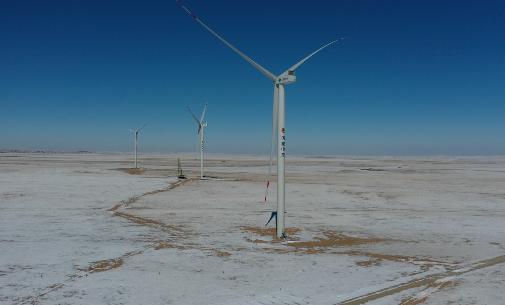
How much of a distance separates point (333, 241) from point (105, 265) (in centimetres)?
824

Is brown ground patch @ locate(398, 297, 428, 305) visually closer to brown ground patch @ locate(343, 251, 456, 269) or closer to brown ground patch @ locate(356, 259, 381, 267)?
brown ground patch @ locate(356, 259, 381, 267)

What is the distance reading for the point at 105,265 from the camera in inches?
511

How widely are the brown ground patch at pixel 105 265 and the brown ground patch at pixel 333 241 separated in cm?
598

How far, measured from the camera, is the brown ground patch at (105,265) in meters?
12.6

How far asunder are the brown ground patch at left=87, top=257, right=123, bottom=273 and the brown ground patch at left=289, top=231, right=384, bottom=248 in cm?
598

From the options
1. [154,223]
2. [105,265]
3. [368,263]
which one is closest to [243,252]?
[368,263]

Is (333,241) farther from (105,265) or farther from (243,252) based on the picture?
(105,265)

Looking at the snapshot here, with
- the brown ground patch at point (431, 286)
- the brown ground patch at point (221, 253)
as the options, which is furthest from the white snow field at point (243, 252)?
the brown ground patch at point (221, 253)

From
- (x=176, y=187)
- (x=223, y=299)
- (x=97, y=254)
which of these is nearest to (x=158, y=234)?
(x=97, y=254)

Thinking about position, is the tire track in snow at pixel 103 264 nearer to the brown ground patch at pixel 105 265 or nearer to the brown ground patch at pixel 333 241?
the brown ground patch at pixel 105 265

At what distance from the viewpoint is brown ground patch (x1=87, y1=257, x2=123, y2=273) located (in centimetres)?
1255

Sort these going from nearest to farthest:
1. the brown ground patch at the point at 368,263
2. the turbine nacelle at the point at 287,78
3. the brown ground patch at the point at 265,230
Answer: the brown ground patch at the point at 368,263
the turbine nacelle at the point at 287,78
the brown ground patch at the point at 265,230

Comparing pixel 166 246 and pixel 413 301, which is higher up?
pixel 166 246

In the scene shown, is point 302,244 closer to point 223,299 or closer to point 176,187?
point 223,299
